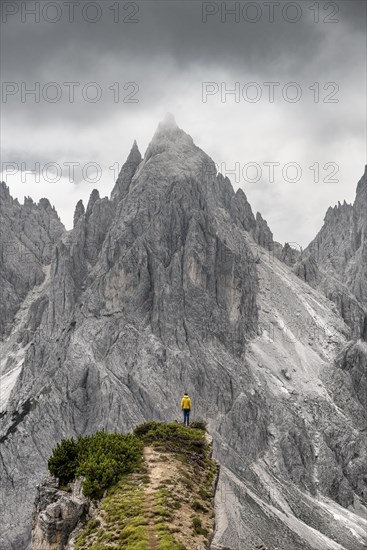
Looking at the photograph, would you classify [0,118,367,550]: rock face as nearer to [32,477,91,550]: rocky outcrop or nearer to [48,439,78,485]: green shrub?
[48,439,78,485]: green shrub

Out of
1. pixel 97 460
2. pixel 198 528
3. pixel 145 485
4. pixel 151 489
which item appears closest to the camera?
pixel 198 528

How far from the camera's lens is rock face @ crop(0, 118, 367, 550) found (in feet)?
306

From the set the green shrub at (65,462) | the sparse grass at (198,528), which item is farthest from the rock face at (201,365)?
the sparse grass at (198,528)

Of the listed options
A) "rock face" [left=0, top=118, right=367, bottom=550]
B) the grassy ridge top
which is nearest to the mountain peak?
"rock face" [left=0, top=118, right=367, bottom=550]

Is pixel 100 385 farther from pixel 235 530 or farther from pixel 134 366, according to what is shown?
pixel 235 530

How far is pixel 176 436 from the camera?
2892 cm

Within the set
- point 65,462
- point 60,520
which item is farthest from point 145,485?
point 65,462

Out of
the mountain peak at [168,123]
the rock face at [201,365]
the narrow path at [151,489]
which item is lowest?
the narrow path at [151,489]

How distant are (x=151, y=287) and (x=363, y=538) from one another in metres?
61.8

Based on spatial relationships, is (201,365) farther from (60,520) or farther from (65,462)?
(60,520)

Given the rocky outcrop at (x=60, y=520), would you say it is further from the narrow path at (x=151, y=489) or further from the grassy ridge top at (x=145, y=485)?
the narrow path at (x=151, y=489)

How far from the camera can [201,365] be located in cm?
11075

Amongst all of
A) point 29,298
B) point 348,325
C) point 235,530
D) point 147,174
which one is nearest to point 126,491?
point 235,530

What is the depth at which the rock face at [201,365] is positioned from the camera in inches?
3666
